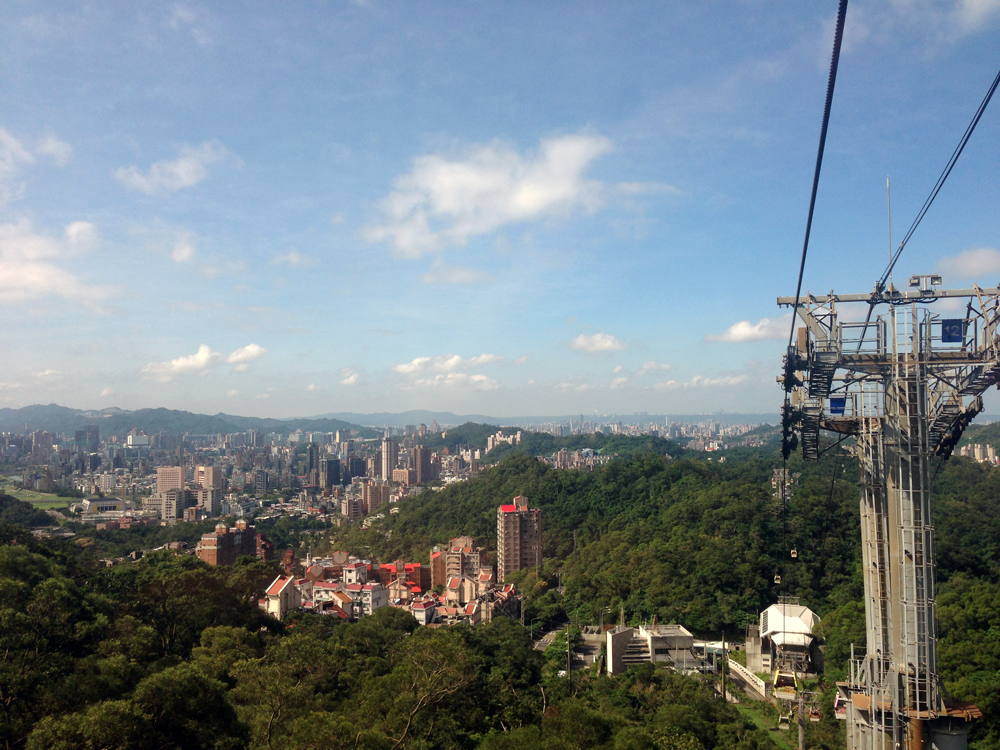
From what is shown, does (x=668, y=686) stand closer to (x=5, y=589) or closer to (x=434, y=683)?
(x=434, y=683)

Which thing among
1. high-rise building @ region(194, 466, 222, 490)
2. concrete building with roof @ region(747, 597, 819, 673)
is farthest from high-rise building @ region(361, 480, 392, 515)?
concrete building with roof @ region(747, 597, 819, 673)

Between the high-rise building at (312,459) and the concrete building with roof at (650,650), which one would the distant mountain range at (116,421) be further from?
the concrete building with roof at (650,650)

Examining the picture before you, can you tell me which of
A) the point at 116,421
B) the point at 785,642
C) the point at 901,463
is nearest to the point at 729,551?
the point at 785,642

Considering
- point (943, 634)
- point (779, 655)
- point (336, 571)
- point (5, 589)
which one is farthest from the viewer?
point (336, 571)

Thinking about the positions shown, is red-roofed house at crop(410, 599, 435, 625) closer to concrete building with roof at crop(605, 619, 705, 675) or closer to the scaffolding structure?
concrete building with roof at crop(605, 619, 705, 675)

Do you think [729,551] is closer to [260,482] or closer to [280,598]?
[280,598]

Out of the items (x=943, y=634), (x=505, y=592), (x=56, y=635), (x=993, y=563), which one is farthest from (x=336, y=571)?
(x=993, y=563)

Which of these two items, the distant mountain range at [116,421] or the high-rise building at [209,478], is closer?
the high-rise building at [209,478]

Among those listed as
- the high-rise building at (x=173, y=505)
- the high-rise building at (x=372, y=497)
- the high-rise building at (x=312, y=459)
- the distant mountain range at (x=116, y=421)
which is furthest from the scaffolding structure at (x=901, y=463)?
the distant mountain range at (x=116, y=421)
